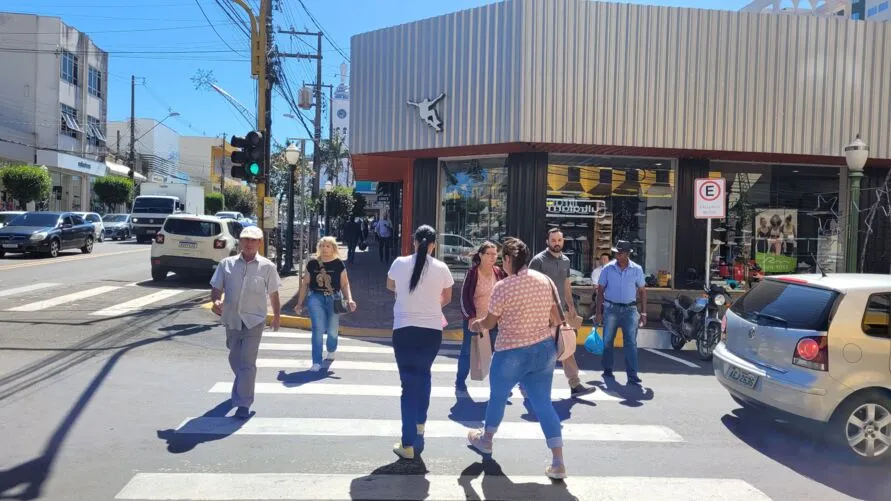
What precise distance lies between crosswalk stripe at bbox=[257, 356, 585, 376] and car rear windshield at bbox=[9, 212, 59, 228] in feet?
57.0

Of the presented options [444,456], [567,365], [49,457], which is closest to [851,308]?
[567,365]

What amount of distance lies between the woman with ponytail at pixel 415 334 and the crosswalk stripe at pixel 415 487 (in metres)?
0.42

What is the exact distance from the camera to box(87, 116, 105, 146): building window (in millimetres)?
46469

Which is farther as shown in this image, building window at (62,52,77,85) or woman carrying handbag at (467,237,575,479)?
building window at (62,52,77,85)

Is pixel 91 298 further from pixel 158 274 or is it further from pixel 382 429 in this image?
pixel 382 429

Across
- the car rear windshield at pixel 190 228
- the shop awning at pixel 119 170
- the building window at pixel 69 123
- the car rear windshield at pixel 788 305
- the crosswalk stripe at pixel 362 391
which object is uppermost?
the building window at pixel 69 123

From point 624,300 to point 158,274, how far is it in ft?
40.6

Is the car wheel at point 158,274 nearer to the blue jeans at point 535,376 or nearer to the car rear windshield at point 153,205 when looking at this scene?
the blue jeans at point 535,376

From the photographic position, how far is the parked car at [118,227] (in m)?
37.6

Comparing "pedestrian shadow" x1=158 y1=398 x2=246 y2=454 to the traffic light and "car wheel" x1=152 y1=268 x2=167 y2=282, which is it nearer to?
the traffic light

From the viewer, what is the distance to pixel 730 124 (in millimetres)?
12633

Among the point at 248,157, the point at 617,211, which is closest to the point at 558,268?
the point at 248,157

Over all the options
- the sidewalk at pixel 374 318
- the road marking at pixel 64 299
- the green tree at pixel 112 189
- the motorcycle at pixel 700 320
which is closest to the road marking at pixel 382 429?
the motorcycle at pixel 700 320

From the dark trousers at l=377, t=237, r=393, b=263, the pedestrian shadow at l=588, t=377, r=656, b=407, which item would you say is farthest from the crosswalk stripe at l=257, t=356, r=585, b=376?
the dark trousers at l=377, t=237, r=393, b=263
